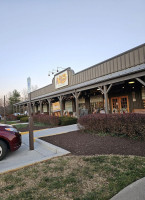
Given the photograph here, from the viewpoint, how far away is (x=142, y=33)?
1328 cm

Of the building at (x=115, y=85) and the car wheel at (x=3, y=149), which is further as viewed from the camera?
the building at (x=115, y=85)

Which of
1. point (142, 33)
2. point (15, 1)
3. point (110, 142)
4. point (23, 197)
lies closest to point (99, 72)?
point (142, 33)

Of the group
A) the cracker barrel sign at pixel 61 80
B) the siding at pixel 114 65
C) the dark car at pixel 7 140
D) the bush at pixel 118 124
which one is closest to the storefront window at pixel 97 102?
the siding at pixel 114 65

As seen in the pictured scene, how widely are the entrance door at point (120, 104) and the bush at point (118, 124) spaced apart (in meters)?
6.56

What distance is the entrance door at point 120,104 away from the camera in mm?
12336

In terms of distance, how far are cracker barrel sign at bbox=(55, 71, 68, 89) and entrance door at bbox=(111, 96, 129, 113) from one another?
849cm

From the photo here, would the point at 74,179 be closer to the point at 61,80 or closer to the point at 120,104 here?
the point at 120,104

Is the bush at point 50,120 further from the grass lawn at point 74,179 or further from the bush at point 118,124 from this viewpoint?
the grass lawn at point 74,179

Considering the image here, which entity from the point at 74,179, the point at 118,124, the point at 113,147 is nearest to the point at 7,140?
the point at 74,179

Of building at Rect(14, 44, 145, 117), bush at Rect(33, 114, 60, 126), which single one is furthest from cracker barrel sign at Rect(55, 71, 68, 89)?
bush at Rect(33, 114, 60, 126)

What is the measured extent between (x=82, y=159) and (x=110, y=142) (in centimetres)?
176

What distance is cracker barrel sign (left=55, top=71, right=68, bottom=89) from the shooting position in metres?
19.9

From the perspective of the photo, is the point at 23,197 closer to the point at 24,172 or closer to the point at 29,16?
the point at 24,172

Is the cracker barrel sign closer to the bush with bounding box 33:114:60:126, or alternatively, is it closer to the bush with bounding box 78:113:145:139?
the bush with bounding box 33:114:60:126
